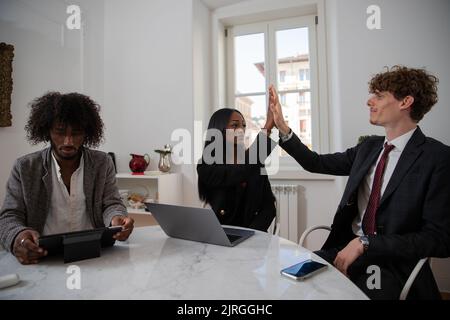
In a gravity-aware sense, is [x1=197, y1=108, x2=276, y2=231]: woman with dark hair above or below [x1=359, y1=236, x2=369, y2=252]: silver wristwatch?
above

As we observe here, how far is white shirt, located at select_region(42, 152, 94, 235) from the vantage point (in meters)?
1.34

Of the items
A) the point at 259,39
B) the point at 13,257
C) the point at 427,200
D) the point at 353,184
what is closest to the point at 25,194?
the point at 13,257

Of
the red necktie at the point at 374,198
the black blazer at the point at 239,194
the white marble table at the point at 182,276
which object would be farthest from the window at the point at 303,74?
the white marble table at the point at 182,276

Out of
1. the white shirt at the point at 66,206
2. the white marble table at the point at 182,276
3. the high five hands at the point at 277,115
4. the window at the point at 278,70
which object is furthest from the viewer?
the window at the point at 278,70

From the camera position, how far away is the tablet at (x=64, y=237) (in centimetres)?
94

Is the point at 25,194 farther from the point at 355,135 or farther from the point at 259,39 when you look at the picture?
the point at 259,39

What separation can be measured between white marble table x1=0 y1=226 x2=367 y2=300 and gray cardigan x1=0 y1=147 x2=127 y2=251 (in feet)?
0.56

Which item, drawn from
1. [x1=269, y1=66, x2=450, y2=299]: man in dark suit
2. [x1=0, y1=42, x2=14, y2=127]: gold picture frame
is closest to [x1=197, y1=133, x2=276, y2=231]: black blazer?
[x1=269, y1=66, x2=450, y2=299]: man in dark suit

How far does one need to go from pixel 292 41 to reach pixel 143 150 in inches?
78.4

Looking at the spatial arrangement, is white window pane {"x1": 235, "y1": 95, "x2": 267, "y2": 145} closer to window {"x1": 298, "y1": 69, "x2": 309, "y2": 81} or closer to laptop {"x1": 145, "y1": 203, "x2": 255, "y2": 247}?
window {"x1": 298, "y1": 69, "x2": 309, "y2": 81}

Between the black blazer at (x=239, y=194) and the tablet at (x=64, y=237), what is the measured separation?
791mm

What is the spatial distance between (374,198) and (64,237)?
1.31 metres

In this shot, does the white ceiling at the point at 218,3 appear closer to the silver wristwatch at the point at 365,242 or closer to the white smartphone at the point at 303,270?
the silver wristwatch at the point at 365,242

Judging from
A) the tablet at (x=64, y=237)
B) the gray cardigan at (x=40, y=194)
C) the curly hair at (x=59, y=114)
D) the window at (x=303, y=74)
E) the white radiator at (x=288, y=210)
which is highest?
the window at (x=303, y=74)
